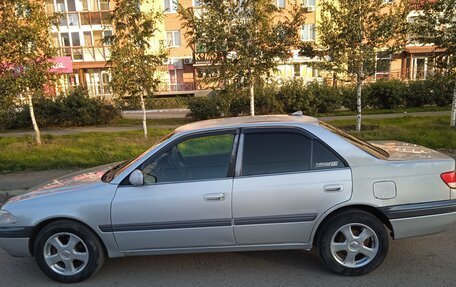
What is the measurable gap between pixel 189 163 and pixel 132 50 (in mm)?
6780

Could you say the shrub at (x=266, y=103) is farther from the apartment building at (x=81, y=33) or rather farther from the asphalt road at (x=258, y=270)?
the apartment building at (x=81, y=33)

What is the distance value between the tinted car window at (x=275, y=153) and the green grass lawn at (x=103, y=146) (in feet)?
17.1

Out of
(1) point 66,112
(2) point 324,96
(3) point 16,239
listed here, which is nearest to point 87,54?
(1) point 66,112

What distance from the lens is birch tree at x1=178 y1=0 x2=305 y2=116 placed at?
8859 mm

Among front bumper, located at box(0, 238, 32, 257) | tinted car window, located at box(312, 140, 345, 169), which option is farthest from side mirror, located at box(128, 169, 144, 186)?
tinted car window, located at box(312, 140, 345, 169)

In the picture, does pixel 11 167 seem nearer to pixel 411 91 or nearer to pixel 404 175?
pixel 404 175

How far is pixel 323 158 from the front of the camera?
3.37 m

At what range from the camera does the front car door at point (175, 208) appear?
3303mm

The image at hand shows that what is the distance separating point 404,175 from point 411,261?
0.94 meters

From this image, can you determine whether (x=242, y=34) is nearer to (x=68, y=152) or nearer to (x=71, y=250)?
(x=68, y=152)

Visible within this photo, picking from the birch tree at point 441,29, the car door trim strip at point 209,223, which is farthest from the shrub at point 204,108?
the car door trim strip at point 209,223

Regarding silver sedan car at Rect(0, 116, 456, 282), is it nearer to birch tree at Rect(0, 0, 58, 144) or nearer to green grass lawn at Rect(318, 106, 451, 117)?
birch tree at Rect(0, 0, 58, 144)

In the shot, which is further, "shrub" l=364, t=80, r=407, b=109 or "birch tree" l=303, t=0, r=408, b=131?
"shrub" l=364, t=80, r=407, b=109

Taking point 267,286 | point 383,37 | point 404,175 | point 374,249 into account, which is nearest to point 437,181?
point 404,175
